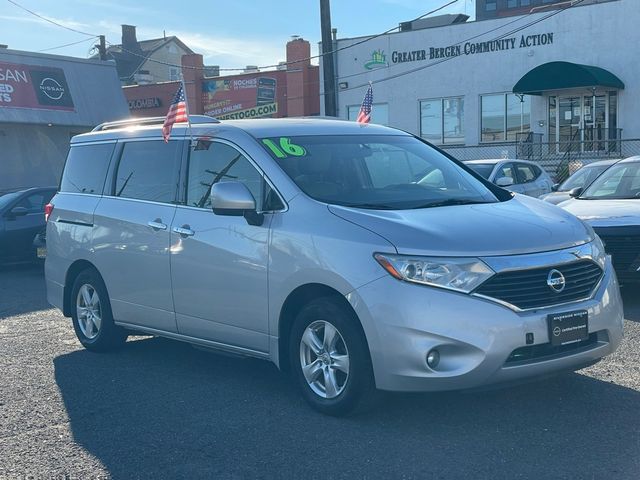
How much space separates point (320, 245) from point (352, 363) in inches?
29.5

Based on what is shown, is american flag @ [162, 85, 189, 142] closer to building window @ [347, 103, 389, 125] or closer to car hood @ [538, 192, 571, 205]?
car hood @ [538, 192, 571, 205]

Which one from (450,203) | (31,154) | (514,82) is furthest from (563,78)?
(450,203)

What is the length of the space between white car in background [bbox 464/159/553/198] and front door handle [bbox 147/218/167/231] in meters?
9.15

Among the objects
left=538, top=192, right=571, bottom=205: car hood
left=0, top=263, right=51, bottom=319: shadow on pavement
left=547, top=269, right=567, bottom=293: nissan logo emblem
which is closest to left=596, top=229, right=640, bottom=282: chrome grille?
left=538, top=192, right=571, bottom=205: car hood

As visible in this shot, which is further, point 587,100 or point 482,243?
point 587,100

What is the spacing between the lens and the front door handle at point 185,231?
249 inches

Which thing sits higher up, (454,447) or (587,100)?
(587,100)

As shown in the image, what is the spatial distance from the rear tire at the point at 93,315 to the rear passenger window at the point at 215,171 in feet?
5.11

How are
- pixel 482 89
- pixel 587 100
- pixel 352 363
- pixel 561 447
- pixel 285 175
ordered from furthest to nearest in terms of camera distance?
1. pixel 482 89
2. pixel 587 100
3. pixel 285 175
4. pixel 352 363
5. pixel 561 447

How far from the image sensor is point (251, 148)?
6105 millimetres

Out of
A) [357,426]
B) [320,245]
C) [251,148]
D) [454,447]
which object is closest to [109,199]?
[251,148]

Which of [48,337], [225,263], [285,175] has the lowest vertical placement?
[48,337]

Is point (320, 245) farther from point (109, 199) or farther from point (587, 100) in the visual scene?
point (587, 100)

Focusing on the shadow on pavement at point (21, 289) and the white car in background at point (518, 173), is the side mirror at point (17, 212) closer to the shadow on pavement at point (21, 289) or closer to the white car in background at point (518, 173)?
the shadow on pavement at point (21, 289)
